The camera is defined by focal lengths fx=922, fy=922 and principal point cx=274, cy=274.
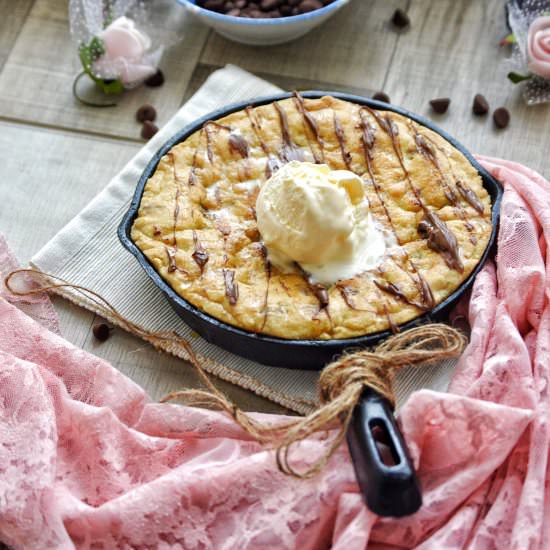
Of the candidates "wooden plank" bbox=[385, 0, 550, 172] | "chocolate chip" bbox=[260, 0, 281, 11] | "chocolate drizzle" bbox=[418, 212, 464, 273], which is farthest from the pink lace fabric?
"chocolate chip" bbox=[260, 0, 281, 11]

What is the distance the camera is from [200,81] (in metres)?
2.57

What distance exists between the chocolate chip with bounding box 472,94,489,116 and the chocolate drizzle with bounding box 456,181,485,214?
0.52 metres

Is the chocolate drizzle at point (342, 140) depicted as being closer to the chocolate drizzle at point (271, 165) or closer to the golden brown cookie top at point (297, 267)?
the golden brown cookie top at point (297, 267)

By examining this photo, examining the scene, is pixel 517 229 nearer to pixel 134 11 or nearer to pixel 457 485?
pixel 457 485

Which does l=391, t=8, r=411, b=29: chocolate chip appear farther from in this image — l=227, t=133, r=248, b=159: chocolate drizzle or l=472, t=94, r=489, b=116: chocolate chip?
l=227, t=133, r=248, b=159: chocolate drizzle

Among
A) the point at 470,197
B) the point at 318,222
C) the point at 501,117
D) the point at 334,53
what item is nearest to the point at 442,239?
the point at 470,197

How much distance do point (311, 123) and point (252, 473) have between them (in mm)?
837

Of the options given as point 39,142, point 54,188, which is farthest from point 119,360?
point 39,142

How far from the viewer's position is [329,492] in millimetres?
1580

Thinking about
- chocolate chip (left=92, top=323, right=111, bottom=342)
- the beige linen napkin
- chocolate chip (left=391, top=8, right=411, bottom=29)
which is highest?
chocolate chip (left=391, top=8, right=411, bottom=29)

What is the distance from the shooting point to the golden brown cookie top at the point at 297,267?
5.94ft

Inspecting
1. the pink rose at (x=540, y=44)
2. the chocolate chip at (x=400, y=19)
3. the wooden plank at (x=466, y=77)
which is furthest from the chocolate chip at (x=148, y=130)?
the pink rose at (x=540, y=44)

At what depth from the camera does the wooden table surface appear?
2340mm

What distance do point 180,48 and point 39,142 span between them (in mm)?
507
